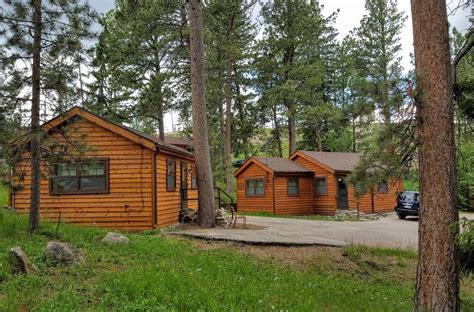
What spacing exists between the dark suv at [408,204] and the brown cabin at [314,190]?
170cm

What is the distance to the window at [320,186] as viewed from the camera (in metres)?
25.8

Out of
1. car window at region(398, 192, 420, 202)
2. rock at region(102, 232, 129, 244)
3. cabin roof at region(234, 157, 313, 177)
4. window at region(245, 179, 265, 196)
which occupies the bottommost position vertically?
rock at region(102, 232, 129, 244)

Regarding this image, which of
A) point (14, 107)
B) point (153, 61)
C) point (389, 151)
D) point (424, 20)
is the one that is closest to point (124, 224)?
point (14, 107)

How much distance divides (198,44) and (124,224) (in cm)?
644

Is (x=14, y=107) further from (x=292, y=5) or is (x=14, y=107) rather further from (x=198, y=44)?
(x=292, y=5)

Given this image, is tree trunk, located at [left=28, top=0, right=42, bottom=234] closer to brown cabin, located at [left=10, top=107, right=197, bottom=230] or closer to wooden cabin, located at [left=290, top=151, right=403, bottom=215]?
brown cabin, located at [left=10, top=107, right=197, bottom=230]

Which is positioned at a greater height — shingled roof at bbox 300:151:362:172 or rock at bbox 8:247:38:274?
shingled roof at bbox 300:151:362:172

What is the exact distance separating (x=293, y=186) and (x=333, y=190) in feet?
7.95

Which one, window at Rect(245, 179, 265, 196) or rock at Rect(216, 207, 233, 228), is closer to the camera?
rock at Rect(216, 207, 233, 228)

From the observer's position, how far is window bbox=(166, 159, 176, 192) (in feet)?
48.2

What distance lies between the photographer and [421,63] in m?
5.69

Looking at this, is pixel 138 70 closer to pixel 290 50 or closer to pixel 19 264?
pixel 290 50

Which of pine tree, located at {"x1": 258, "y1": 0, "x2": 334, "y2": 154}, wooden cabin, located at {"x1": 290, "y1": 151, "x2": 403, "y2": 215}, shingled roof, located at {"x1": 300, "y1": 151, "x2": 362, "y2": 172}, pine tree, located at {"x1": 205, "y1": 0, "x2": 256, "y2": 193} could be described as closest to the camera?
wooden cabin, located at {"x1": 290, "y1": 151, "x2": 403, "y2": 215}

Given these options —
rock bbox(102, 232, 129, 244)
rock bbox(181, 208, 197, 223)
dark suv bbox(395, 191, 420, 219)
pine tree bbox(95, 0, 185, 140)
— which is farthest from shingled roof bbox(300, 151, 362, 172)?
rock bbox(102, 232, 129, 244)
